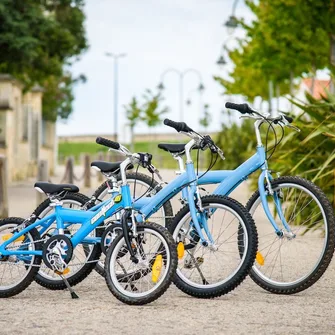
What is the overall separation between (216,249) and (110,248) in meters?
0.73

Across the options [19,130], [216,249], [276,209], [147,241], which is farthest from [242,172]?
[19,130]

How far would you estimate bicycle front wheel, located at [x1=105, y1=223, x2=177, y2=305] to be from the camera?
20.8 ft

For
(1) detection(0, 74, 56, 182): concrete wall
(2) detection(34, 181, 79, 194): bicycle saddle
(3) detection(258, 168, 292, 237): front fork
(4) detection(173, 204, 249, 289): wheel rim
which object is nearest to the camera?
(4) detection(173, 204, 249, 289): wheel rim

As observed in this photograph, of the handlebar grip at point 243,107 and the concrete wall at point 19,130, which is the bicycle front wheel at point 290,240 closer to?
the handlebar grip at point 243,107

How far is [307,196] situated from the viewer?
22.8 feet

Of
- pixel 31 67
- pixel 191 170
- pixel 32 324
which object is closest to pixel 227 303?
pixel 191 170

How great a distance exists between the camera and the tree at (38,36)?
2584 cm

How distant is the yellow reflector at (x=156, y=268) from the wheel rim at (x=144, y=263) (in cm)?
3

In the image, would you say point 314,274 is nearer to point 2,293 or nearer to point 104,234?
point 104,234

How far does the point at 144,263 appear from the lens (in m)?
6.54

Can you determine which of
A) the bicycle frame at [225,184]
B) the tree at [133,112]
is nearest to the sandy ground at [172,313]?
the bicycle frame at [225,184]

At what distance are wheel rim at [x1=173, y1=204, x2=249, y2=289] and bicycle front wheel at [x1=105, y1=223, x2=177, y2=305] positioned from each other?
0.89 ft

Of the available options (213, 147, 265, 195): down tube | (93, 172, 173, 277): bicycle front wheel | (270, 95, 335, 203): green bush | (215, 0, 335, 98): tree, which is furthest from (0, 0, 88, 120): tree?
(213, 147, 265, 195): down tube

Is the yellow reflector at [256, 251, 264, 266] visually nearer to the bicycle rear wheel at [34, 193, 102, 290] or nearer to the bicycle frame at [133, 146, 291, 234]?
the bicycle frame at [133, 146, 291, 234]
